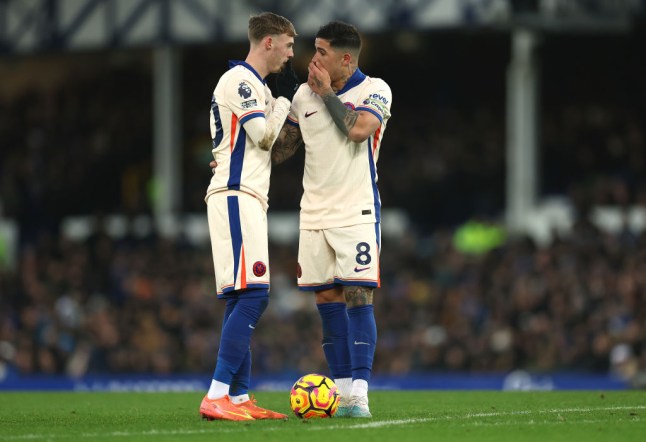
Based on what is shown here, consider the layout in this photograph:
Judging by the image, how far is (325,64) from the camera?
29.0 feet

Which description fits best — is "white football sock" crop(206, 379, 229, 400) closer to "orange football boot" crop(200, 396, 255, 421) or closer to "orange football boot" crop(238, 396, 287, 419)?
"orange football boot" crop(200, 396, 255, 421)

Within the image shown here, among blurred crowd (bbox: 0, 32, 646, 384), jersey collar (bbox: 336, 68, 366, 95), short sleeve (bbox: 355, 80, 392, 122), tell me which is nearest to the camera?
short sleeve (bbox: 355, 80, 392, 122)

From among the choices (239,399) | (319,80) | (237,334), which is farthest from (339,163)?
(239,399)

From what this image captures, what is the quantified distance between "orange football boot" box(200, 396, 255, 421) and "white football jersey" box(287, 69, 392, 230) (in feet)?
4.48

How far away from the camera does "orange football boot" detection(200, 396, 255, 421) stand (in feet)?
27.0

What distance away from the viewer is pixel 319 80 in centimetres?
873

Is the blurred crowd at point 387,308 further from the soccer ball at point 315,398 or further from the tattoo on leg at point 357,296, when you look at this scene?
the soccer ball at point 315,398

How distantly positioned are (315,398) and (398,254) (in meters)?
13.8

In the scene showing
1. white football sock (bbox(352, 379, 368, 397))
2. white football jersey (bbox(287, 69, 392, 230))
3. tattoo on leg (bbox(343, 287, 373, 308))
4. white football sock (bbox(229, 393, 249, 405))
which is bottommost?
white football sock (bbox(229, 393, 249, 405))

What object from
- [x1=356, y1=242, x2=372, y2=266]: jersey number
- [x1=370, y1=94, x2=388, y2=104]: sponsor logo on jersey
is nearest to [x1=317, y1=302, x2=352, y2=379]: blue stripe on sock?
[x1=356, y1=242, x2=372, y2=266]: jersey number

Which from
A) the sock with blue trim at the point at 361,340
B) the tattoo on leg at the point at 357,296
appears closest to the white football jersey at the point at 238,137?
the tattoo on leg at the point at 357,296

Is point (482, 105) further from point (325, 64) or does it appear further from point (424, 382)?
point (325, 64)

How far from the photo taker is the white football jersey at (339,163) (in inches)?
346

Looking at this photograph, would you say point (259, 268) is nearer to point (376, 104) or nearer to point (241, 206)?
point (241, 206)
